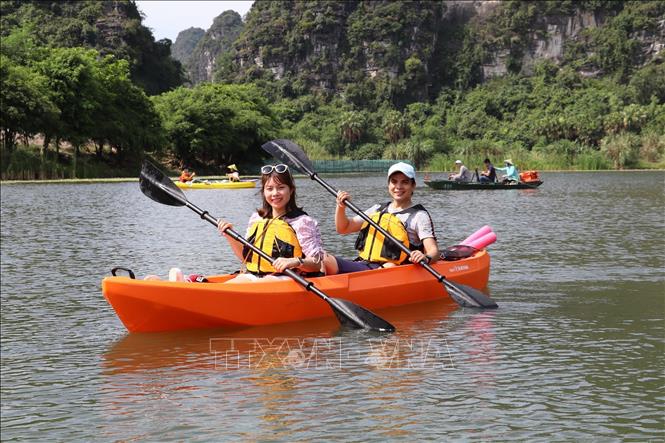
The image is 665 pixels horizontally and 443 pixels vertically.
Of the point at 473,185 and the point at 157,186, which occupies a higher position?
the point at 157,186

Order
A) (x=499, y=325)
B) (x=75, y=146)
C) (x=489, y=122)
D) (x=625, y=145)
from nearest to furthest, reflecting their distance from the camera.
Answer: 1. (x=499, y=325)
2. (x=75, y=146)
3. (x=625, y=145)
4. (x=489, y=122)

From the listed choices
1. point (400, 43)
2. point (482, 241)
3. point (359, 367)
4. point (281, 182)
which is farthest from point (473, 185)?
point (400, 43)

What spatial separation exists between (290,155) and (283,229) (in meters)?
2.10

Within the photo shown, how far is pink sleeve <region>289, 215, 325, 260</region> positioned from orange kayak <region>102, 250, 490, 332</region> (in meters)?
0.32

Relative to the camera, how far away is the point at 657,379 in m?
6.25

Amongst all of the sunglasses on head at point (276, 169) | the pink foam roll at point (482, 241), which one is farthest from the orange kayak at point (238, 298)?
the pink foam roll at point (482, 241)

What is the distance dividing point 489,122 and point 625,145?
38697mm

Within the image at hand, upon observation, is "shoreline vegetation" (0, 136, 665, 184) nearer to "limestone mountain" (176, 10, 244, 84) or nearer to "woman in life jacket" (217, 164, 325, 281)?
"woman in life jacket" (217, 164, 325, 281)

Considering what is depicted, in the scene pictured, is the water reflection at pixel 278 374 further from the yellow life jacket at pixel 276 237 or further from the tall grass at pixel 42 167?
the tall grass at pixel 42 167

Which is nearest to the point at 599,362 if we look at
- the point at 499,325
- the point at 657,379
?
the point at 657,379

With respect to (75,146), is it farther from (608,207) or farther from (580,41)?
(580,41)

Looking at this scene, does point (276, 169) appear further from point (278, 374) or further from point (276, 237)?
point (278, 374)

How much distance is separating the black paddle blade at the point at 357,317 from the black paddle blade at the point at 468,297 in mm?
1255

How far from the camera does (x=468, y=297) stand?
900cm
